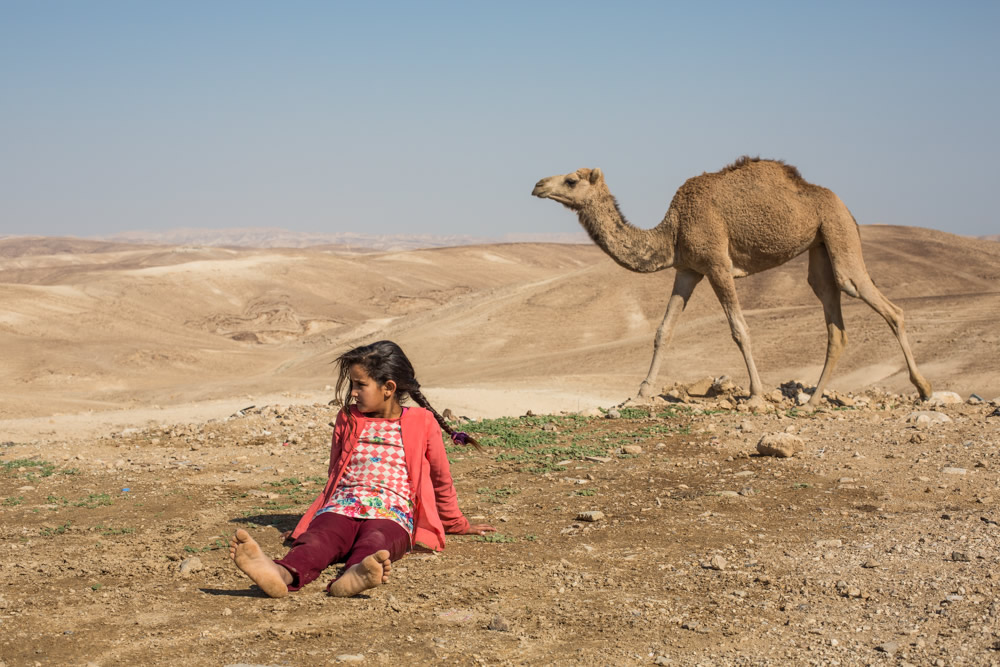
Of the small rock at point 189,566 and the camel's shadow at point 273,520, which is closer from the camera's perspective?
the small rock at point 189,566

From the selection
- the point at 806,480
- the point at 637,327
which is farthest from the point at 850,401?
the point at 637,327

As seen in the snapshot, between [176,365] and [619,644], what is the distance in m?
30.3

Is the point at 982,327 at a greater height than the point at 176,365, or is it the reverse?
the point at 982,327

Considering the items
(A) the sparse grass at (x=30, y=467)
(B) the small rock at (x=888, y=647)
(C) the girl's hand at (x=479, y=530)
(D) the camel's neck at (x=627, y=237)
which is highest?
(D) the camel's neck at (x=627, y=237)

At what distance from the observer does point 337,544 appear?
18.3ft

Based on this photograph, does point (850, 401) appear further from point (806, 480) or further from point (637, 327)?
point (637, 327)

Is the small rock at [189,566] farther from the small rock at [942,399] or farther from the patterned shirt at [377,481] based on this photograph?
the small rock at [942,399]

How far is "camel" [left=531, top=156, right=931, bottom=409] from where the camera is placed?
1235cm

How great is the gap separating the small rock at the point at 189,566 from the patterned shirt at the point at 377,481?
75 cm

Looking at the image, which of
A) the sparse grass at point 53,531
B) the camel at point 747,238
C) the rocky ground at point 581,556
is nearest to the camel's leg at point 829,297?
the camel at point 747,238

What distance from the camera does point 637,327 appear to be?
3083 centimetres

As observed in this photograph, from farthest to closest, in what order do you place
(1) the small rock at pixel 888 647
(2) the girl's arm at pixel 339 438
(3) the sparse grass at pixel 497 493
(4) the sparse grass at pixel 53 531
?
(3) the sparse grass at pixel 497 493 < (4) the sparse grass at pixel 53 531 < (2) the girl's arm at pixel 339 438 < (1) the small rock at pixel 888 647

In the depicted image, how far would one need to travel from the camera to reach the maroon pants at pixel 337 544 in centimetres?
528

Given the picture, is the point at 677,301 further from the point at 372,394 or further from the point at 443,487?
the point at 372,394
